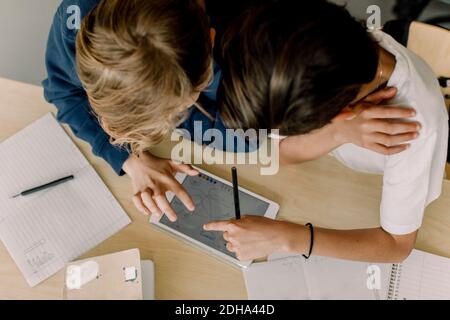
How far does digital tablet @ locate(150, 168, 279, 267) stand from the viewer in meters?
0.89

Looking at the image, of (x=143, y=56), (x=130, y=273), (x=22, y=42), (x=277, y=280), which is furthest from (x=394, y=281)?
(x=22, y=42)

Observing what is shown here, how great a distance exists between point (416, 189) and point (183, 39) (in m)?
0.48

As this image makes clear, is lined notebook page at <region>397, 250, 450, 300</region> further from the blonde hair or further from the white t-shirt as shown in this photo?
the blonde hair

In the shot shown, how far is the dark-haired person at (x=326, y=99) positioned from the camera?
593mm

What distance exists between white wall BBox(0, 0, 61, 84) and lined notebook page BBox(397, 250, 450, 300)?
1.33 m

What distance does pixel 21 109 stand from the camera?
98cm

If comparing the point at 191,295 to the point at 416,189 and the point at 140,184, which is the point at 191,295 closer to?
the point at 140,184

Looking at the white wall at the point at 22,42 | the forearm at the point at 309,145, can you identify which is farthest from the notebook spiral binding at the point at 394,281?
the white wall at the point at 22,42

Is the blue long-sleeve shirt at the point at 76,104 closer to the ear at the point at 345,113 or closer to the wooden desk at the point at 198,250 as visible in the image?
the wooden desk at the point at 198,250

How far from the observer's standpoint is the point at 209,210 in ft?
3.02

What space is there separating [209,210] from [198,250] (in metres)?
0.08

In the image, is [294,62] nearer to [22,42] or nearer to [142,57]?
[142,57]

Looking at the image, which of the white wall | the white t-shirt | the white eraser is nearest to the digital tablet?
the white eraser
